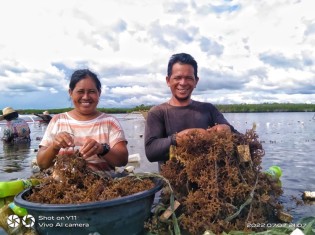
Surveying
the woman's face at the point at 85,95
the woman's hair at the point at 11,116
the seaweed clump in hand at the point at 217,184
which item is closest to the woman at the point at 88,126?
the woman's face at the point at 85,95

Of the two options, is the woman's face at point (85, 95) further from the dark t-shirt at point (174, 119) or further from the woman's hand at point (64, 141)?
the dark t-shirt at point (174, 119)

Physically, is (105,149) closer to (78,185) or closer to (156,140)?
(78,185)

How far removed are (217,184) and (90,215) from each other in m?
1.31

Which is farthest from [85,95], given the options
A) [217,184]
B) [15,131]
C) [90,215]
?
[15,131]

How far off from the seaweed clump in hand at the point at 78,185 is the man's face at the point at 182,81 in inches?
58.5

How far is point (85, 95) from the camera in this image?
3969 mm

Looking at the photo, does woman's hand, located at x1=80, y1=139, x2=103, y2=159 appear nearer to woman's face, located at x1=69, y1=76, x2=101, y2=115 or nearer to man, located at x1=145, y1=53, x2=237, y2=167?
woman's face, located at x1=69, y1=76, x2=101, y2=115

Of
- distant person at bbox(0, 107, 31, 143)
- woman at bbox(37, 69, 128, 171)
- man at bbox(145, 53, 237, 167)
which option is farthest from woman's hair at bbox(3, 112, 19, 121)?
man at bbox(145, 53, 237, 167)

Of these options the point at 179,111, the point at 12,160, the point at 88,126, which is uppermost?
the point at 179,111

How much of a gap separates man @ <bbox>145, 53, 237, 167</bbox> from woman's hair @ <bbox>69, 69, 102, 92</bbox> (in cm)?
86

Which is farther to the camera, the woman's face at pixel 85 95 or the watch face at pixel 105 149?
the woman's face at pixel 85 95

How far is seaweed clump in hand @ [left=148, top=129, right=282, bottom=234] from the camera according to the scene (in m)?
3.31

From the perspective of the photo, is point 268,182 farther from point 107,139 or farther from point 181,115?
point 107,139

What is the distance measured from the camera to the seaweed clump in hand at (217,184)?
10.9 feet
